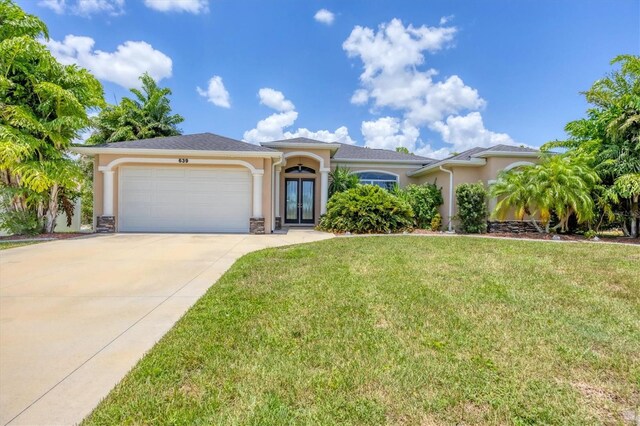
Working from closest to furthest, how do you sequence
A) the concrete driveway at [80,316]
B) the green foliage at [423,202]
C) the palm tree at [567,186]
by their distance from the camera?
the concrete driveway at [80,316] < the palm tree at [567,186] < the green foliage at [423,202]

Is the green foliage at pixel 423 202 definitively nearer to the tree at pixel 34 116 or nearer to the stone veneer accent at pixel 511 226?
the stone veneer accent at pixel 511 226

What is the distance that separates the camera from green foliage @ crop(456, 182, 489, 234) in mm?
13023

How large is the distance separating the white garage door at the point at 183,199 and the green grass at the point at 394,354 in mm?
7982

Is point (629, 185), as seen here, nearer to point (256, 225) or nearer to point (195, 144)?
point (256, 225)

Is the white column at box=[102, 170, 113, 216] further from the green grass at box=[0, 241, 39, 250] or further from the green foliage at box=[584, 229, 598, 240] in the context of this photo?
the green foliage at box=[584, 229, 598, 240]

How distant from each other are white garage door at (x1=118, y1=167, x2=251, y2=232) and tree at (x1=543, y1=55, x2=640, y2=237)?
43.0ft

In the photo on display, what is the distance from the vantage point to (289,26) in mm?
14805

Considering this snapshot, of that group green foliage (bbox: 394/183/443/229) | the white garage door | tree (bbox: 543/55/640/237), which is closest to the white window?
green foliage (bbox: 394/183/443/229)

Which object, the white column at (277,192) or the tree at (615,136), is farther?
the white column at (277,192)

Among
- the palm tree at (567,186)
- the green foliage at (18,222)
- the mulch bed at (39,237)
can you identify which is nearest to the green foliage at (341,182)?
the palm tree at (567,186)

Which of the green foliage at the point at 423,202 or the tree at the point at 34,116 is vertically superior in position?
A: the tree at the point at 34,116

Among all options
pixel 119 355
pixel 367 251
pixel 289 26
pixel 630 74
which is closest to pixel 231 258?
pixel 367 251

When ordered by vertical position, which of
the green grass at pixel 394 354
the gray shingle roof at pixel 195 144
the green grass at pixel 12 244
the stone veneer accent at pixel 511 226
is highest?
the gray shingle roof at pixel 195 144

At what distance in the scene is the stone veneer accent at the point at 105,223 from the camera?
40.3 ft
